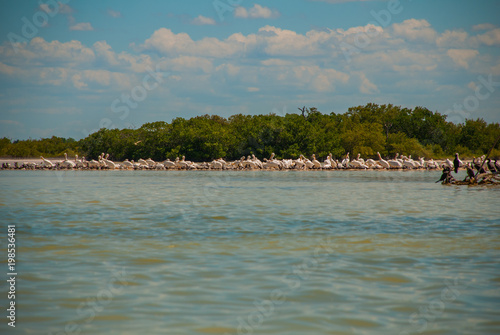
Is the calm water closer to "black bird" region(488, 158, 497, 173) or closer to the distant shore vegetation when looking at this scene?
"black bird" region(488, 158, 497, 173)

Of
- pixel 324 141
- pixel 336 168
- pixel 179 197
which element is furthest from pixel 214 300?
pixel 324 141

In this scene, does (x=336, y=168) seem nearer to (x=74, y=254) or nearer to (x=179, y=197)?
(x=179, y=197)

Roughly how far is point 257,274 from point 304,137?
5351cm

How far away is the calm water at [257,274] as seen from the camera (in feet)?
18.9

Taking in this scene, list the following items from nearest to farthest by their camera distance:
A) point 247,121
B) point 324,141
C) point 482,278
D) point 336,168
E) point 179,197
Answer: point 482,278 < point 179,197 < point 336,168 < point 324,141 < point 247,121

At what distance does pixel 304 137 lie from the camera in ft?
199

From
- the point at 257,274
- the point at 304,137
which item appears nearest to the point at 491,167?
the point at 257,274

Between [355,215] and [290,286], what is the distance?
8509mm

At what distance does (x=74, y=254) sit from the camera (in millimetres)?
9203

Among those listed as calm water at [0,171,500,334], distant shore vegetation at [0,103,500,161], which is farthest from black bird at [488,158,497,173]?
distant shore vegetation at [0,103,500,161]

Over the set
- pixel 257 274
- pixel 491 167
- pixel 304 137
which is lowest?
pixel 257 274

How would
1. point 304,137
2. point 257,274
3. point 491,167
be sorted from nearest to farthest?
point 257,274
point 491,167
point 304,137

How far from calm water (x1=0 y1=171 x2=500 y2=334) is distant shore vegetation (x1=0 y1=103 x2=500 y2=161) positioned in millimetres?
47254

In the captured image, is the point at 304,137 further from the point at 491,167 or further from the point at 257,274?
the point at 257,274
